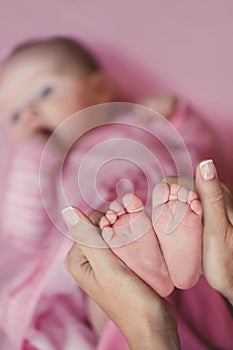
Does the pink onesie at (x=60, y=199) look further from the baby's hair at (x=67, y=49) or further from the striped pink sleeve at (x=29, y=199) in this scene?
the baby's hair at (x=67, y=49)

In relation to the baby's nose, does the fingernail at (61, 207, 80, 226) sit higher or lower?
lower

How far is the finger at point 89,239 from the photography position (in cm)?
65

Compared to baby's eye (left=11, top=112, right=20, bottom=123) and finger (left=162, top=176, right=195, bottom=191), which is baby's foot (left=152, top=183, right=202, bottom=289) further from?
baby's eye (left=11, top=112, right=20, bottom=123)

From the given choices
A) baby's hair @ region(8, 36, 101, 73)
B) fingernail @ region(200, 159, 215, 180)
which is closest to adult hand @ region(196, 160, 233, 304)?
fingernail @ region(200, 159, 215, 180)

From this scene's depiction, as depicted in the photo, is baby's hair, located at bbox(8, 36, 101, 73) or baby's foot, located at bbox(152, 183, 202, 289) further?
baby's hair, located at bbox(8, 36, 101, 73)

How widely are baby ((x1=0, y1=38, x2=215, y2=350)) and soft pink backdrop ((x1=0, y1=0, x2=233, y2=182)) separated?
0.24ft

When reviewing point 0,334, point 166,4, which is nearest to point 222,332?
point 0,334

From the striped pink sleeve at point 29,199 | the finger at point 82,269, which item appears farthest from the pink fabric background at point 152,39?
the finger at point 82,269

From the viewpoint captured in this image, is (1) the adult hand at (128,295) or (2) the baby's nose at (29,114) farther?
(2) the baby's nose at (29,114)

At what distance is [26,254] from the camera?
1.07m

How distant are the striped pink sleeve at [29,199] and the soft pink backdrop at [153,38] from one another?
0.32m

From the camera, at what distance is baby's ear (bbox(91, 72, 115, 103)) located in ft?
3.92

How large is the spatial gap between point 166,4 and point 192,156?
45cm

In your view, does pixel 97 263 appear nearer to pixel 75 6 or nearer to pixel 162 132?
pixel 162 132
